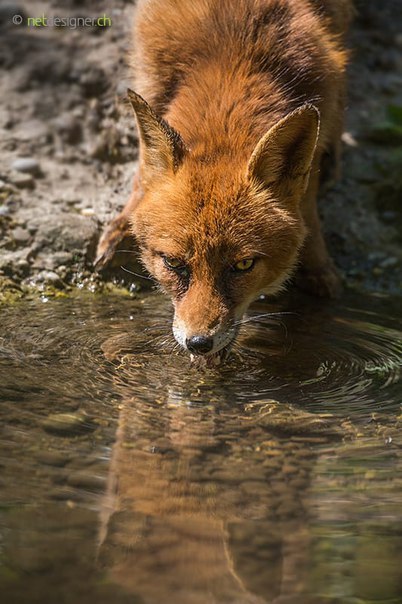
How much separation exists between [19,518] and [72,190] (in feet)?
13.4

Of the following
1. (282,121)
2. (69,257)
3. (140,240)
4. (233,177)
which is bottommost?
(69,257)

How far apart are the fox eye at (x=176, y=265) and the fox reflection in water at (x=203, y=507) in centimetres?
70

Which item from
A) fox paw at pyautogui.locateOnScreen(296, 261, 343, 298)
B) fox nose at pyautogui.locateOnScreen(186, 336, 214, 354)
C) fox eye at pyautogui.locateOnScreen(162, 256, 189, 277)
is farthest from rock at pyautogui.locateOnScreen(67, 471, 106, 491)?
fox paw at pyautogui.locateOnScreen(296, 261, 343, 298)

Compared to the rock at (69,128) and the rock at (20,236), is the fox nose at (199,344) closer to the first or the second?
the rock at (20,236)

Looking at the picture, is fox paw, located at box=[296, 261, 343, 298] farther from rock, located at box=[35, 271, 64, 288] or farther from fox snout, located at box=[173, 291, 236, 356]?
fox snout, located at box=[173, 291, 236, 356]

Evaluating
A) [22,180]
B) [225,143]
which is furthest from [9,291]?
[225,143]

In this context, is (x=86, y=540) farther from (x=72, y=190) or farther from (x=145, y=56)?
(x=72, y=190)

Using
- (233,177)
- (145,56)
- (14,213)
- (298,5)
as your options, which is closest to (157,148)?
(233,177)

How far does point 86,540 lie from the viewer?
315 centimetres

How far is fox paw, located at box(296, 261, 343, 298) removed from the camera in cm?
644

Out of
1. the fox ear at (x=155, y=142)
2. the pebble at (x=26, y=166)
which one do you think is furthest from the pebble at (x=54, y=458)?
the pebble at (x=26, y=166)

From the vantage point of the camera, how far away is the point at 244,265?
15.4ft

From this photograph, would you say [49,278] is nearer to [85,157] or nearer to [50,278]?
[50,278]

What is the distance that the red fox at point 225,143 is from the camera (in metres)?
4.61
